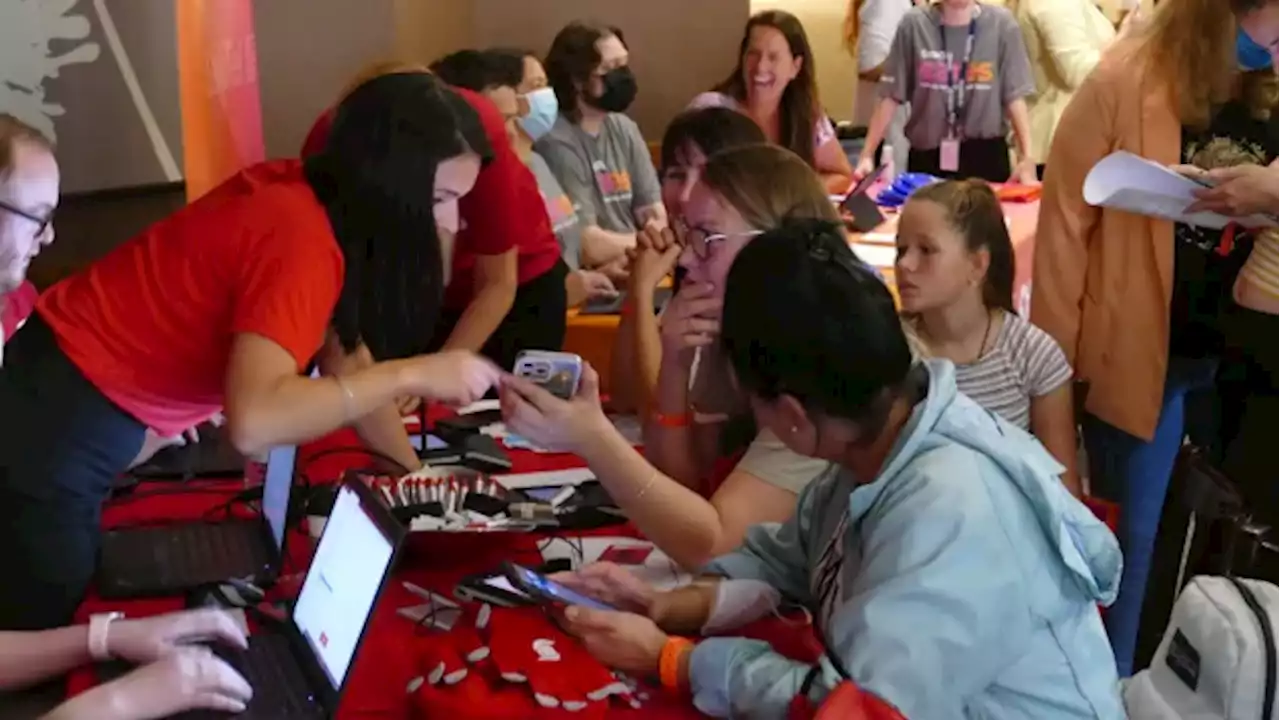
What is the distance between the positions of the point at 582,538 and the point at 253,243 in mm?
605

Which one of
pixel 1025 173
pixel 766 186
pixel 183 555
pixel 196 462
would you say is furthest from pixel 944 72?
pixel 183 555

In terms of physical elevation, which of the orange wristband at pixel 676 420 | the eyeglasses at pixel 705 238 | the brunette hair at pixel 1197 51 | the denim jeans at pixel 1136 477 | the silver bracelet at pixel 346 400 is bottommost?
the denim jeans at pixel 1136 477

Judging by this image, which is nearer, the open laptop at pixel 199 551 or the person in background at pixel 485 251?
the open laptop at pixel 199 551

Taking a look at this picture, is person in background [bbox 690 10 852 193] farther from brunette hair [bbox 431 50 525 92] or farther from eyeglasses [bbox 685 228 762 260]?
eyeglasses [bbox 685 228 762 260]

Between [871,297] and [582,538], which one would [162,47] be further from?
[871,297]

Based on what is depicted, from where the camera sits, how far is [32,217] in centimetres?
192

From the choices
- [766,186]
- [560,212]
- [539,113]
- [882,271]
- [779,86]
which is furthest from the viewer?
[779,86]

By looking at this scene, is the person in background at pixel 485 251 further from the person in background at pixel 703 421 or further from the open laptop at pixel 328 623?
the open laptop at pixel 328 623

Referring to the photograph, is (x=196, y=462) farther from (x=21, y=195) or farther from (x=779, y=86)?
(x=779, y=86)

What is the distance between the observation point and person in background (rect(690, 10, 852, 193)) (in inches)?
176

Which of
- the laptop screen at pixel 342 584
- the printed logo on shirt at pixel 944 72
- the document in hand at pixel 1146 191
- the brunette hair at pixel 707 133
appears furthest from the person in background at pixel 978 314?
the printed logo on shirt at pixel 944 72

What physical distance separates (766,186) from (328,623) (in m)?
0.88

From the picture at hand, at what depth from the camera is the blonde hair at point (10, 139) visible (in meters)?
1.90

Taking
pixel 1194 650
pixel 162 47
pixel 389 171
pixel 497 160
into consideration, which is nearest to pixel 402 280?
pixel 389 171
